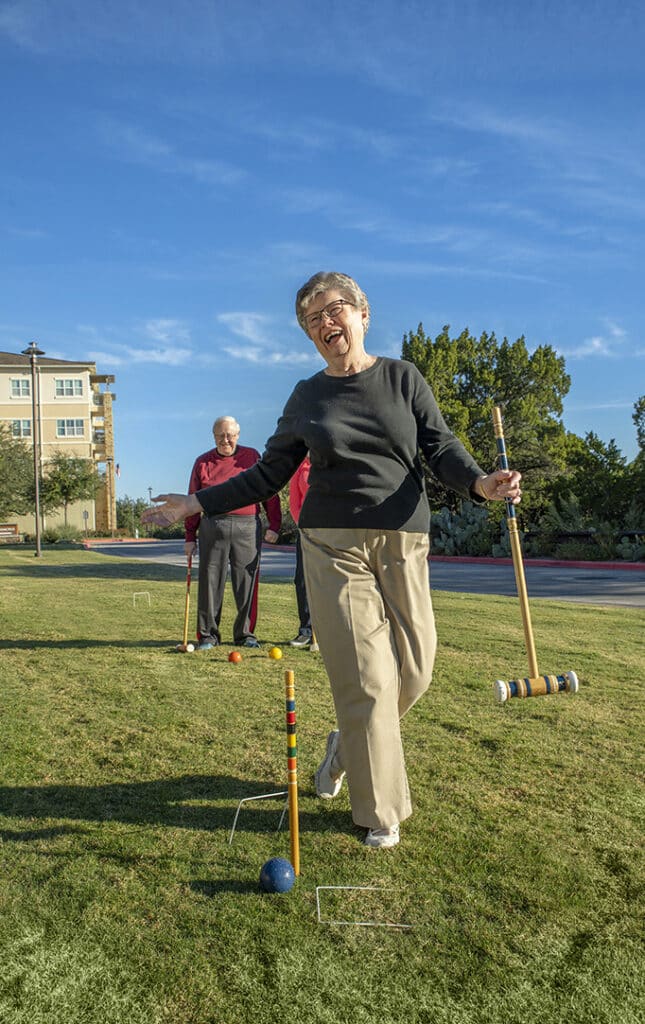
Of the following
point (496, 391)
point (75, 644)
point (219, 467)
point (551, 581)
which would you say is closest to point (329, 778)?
point (219, 467)

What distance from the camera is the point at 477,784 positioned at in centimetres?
389

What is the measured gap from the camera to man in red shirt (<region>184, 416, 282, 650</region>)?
759 cm

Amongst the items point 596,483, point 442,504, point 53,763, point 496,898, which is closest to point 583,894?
point 496,898

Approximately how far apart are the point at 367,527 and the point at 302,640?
483cm

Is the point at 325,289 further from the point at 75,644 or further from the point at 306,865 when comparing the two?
the point at 75,644

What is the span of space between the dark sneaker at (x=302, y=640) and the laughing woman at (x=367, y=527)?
448cm

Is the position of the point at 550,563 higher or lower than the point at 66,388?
lower

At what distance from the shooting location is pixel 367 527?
3.27 m

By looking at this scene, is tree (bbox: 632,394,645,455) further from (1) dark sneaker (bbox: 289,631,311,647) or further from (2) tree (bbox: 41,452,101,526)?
A: (2) tree (bbox: 41,452,101,526)

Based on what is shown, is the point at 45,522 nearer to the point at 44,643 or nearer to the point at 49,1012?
the point at 44,643

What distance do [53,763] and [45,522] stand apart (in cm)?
6366

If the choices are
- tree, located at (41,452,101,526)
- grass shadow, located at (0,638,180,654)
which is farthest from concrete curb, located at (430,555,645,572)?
tree, located at (41,452,101,526)

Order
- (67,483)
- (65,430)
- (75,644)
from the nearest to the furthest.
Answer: (75,644) < (67,483) < (65,430)

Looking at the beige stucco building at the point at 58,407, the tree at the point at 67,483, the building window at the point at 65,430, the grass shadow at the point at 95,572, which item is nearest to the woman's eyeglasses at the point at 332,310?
the grass shadow at the point at 95,572
